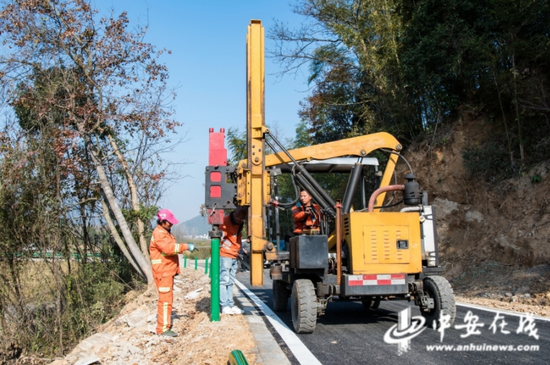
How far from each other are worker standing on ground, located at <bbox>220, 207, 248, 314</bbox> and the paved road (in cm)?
98

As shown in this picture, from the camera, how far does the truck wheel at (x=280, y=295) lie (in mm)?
8723

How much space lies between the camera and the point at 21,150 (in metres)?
12.7

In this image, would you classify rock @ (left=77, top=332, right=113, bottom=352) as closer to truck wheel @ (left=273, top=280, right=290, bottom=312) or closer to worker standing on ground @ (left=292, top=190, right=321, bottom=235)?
truck wheel @ (left=273, top=280, right=290, bottom=312)

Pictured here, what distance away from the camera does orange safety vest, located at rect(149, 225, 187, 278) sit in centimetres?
704

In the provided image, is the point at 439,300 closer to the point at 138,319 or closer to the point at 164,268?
the point at 164,268

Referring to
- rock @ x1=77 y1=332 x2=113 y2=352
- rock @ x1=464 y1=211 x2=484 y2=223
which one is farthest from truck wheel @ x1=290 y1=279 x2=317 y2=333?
rock @ x1=464 y1=211 x2=484 y2=223

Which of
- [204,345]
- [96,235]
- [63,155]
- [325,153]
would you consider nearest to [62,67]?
[63,155]

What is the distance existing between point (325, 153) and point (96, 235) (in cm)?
996

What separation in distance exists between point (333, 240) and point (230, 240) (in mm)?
1733

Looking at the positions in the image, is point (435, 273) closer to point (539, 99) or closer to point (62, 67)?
point (539, 99)

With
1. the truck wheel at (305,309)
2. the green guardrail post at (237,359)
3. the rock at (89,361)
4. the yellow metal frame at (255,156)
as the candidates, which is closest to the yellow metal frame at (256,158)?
the yellow metal frame at (255,156)

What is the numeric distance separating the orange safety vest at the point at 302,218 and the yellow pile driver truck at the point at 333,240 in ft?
0.94

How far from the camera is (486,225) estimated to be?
48.9ft

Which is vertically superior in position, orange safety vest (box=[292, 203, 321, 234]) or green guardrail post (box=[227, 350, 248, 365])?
orange safety vest (box=[292, 203, 321, 234])
